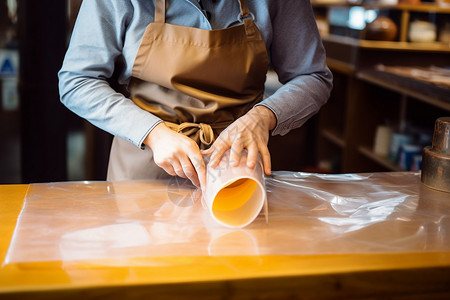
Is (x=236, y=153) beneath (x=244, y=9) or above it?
beneath

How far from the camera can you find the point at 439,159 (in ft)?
4.57

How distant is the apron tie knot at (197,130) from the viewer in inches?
57.9

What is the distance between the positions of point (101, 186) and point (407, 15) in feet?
9.57

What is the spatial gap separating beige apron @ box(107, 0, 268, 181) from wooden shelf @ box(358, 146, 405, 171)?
2.01m

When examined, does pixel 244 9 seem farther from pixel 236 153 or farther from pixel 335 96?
pixel 335 96

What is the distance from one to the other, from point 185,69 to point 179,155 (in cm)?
33

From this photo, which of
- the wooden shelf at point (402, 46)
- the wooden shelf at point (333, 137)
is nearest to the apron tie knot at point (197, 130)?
the wooden shelf at point (402, 46)

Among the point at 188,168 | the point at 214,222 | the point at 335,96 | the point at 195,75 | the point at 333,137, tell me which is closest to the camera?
the point at 214,222

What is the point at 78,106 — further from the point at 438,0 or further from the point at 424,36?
the point at 438,0

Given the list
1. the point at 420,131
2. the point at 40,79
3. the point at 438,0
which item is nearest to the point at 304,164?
the point at 420,131

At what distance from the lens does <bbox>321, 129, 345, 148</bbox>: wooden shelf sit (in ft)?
13.4

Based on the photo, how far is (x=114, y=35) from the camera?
4.83 ft

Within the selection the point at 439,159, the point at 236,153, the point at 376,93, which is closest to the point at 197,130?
the point at 236,153

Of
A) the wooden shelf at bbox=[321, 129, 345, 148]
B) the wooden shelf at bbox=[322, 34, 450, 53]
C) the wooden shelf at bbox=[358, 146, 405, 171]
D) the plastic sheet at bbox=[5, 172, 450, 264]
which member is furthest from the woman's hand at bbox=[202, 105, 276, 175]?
the wooden shelf at bbox=[321, 129, 345, 148]
